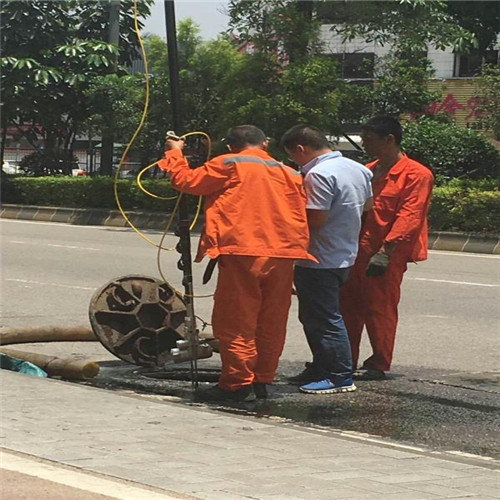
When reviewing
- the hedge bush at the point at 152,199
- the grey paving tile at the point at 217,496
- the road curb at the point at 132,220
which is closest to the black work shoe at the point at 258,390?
the grey paving tile at the point at 217,496

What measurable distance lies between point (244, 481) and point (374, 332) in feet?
10.9

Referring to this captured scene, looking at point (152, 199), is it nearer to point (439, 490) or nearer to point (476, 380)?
point (476, 380)

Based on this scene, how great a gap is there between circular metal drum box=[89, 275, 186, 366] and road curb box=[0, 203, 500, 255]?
42.8 ft

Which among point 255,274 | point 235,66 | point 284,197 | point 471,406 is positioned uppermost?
point 235,66

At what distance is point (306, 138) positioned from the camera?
7555 millimetres

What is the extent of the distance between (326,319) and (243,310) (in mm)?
703

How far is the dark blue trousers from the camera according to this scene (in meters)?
7.41

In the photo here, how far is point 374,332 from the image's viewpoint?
8031mm

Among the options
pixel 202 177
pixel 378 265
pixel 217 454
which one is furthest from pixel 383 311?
pixel 217 454

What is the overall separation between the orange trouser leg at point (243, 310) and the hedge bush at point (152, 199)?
13236 millimetres

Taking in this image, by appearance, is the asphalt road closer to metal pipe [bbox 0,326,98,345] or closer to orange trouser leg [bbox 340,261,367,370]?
metal pipe [bbox 0,326,98,345]

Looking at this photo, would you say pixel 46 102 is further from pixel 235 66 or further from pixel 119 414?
pixel 119 414

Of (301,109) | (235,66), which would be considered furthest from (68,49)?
(301,109)

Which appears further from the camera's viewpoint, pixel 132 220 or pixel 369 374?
pixel 132 220
